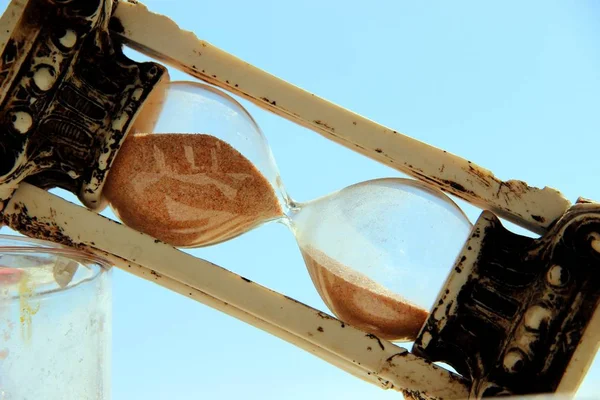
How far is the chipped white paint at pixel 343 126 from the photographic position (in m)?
0.81

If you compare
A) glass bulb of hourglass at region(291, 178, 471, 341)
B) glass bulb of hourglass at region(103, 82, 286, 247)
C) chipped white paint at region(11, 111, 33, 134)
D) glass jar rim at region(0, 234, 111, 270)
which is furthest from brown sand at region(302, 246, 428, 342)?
chipped white paint at region(11, 111, 33, 134)

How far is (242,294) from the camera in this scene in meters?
0.75

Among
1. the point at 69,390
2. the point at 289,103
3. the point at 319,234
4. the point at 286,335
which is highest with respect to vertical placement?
the point at 289,103

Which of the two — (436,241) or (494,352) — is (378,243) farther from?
(494,352)

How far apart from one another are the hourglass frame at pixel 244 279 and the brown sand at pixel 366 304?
43mm

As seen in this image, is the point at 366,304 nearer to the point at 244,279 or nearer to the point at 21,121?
the point at 244,279

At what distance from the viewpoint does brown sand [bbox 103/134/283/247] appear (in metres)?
0.80

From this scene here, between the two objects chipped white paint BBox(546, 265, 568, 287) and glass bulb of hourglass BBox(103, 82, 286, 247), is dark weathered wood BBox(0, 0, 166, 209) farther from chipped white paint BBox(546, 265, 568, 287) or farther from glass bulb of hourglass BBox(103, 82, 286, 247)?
chipped white paint BBox(546, 265, 568, 287)

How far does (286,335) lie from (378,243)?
0.15 meters

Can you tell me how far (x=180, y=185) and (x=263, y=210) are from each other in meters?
0.11

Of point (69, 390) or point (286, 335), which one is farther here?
point (286, 335)

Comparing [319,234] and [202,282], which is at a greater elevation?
[319,234]

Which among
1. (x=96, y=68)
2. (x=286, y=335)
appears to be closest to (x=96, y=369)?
(x=286, y=335)

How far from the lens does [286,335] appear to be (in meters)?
0.79
